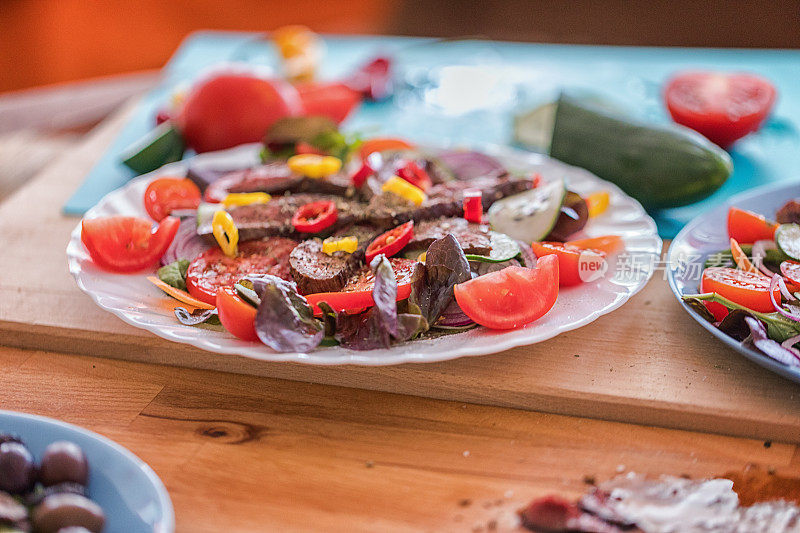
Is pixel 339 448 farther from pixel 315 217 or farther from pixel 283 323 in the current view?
pixel 315 217

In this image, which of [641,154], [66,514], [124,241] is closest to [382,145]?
[641,154]

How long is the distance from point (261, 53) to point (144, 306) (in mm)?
2314

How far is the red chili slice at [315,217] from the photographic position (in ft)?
5.71

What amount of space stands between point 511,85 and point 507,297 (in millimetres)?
1857

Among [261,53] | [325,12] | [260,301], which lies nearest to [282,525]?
[260,301]

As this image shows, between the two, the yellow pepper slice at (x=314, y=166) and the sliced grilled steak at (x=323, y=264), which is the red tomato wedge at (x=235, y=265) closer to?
the sliced grilled steak at (x=323, y=264)

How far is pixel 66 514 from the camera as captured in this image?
104 centimetres

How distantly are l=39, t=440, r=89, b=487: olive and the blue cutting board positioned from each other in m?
1.26

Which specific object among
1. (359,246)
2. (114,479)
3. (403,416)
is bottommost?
(403,416)

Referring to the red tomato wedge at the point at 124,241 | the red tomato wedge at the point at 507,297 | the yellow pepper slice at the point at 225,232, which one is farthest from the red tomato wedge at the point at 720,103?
the red tomato wedge at the point at 124,241

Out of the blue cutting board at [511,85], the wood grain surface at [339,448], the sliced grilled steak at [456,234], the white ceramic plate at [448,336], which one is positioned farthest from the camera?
the blue cutting board at [511,85]

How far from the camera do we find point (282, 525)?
3.91ft

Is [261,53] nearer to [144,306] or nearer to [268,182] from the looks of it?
[268,182]

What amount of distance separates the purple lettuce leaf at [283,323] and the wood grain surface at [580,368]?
0.51 ft
